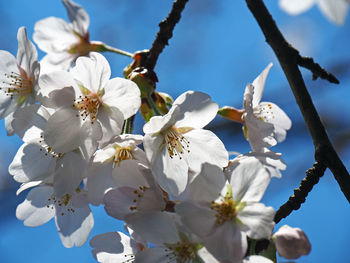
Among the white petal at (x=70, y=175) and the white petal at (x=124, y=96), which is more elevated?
the white petal at (x=124, y=96)

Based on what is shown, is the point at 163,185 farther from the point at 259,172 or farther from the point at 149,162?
the point at 259,172

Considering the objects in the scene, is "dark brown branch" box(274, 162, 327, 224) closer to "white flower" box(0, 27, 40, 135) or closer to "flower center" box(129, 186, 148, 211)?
"flower center" box(129, 186, 148, 211)

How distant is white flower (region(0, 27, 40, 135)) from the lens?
133 cm

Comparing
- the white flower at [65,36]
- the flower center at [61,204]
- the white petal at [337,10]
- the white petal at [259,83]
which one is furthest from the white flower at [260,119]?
the white flower at [65,36]

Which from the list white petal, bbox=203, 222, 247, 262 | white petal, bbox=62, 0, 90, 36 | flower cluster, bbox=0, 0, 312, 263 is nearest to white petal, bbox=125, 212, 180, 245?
flower cluster, bbox=0, 0, 312, 263

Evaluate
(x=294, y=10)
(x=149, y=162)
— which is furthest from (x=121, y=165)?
(x=294, y=10)

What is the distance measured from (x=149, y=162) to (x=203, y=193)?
0.17 m

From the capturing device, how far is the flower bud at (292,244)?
3.32 ft

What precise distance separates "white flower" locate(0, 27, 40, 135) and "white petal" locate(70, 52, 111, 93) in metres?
0.12

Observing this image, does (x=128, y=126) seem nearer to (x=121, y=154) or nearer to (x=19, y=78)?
(x=121, y=154)

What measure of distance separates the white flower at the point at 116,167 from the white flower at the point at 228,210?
0.16m

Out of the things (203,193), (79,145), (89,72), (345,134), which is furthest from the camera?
(345,134)

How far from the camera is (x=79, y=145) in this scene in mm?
1174

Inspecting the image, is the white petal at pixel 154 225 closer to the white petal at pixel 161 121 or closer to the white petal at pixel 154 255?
the white petal at pixel 154 255
